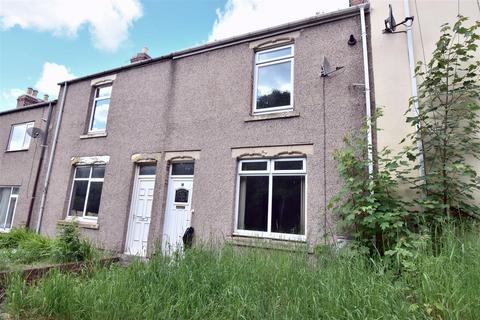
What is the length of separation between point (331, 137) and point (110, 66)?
8.54 meters

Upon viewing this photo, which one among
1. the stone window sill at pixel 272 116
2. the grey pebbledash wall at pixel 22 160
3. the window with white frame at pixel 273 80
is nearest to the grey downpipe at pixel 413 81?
the stone window sill at pixel 272 116

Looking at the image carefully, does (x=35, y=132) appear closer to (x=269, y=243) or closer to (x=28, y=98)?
(x=28, y=98)

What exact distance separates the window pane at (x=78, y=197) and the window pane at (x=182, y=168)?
3.73 m

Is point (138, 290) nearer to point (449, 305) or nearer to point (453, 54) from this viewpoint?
point (449, 305)

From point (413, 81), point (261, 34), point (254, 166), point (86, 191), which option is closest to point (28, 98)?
point (86, 191)

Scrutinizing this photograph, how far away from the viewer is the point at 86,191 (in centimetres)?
971

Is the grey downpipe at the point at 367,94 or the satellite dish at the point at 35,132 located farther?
the satellite dish at the point at 35,132

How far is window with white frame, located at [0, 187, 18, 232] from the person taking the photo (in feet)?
38.2

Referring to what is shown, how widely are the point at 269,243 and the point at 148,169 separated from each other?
4827 millimetres

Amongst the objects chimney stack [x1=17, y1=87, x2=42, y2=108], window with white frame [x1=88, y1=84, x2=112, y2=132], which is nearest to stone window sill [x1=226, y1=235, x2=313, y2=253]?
window with white frame [x1=88, y1=84, x2=112, y2=132]

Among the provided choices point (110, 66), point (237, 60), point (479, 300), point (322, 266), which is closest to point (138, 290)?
point (322, 266)

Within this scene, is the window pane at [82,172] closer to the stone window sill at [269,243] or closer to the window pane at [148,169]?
the window pane at [148,169]

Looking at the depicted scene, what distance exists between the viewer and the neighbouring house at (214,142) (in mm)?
6508

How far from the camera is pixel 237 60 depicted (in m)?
8.05
